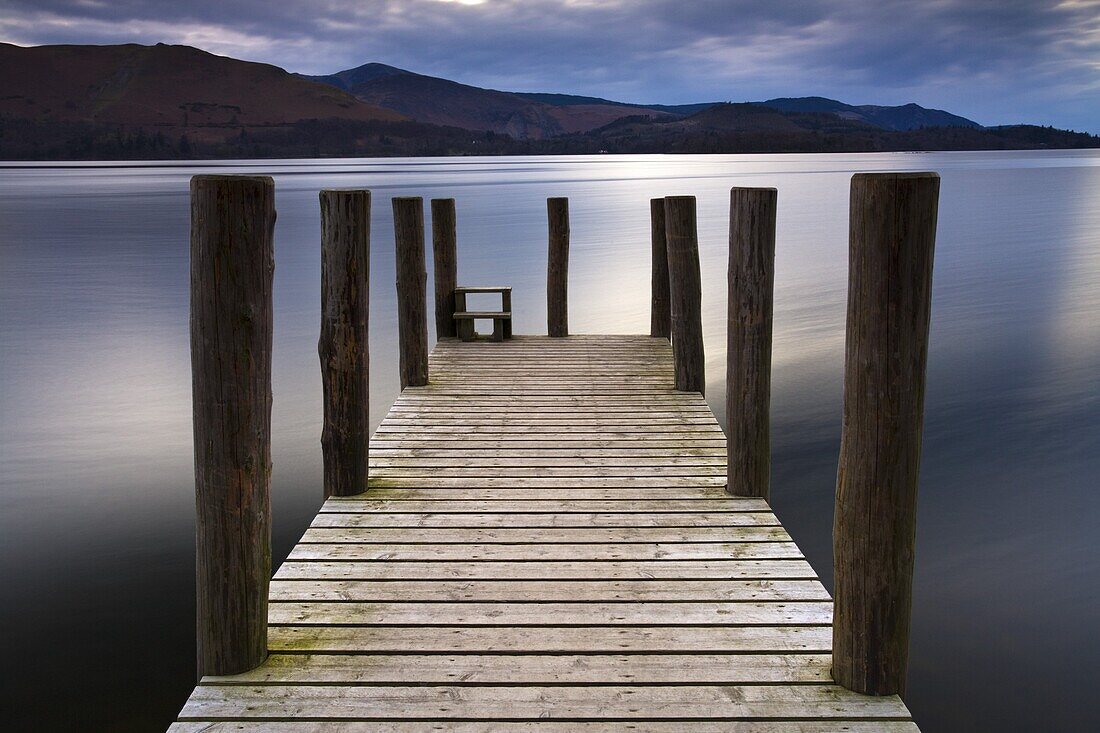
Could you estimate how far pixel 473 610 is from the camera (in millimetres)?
3848

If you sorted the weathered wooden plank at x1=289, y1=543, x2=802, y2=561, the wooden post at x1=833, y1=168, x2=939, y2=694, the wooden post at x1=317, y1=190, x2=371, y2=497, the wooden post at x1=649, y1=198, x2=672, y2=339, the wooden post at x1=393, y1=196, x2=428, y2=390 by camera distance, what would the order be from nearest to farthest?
the wooden post at x1=833, y1=168, x2=939, y2=694
the weathered wooden plank at x1=289, y1=543, x2=802, y2=561
the wooden post at x1=317, y1=190, x2=371, y2=497
the wooden post at x1=393, y1=196, x2=428, y2=390
the wooden post at x1=649, y1=198, x2=672, y2=339

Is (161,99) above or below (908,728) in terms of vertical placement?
above

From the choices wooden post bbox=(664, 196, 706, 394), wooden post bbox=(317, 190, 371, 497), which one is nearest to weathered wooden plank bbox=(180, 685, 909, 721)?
wooden post bbox=(317, 190, 371, 497)

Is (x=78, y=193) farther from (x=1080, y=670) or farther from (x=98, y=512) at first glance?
(x=1080, y=670)

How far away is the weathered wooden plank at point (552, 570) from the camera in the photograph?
4.20 metres

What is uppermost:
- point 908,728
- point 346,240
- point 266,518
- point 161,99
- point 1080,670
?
point 161,99

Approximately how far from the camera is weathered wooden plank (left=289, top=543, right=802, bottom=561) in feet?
14.5

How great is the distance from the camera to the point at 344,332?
5414 millimetres

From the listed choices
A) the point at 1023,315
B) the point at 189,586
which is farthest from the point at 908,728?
the point at 1023,315

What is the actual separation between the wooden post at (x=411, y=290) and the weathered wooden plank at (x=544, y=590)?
13.2ft

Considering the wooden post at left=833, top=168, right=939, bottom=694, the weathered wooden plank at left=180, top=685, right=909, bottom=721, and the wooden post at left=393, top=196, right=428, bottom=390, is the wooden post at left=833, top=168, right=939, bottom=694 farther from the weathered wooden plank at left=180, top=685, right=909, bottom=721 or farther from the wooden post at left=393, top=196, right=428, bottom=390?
the wooden post at left=393, top=196, right=428, bottom=390

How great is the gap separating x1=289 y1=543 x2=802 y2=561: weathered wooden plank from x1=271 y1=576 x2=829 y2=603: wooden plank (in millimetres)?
278

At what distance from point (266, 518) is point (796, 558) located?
2479mm

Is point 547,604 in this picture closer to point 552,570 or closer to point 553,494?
point 552,570
